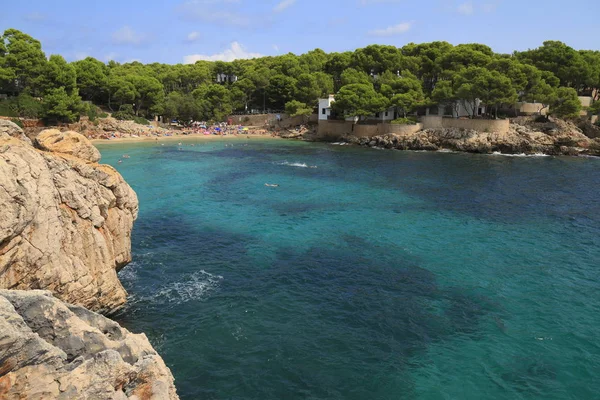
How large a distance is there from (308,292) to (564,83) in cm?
8553

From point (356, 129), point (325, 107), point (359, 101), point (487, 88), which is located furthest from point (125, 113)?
point (487, 88)

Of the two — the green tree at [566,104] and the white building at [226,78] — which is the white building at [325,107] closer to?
the green tree at [566,104]

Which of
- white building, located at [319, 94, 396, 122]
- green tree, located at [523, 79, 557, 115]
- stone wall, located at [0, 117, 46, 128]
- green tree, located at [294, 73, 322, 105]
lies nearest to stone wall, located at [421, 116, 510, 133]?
green tree, located at [523, 79, 557, 115]

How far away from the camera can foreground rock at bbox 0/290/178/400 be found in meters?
7.08

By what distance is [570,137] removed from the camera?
69.2 meters

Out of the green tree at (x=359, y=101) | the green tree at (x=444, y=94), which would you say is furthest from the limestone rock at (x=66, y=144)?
the green tree at (x=444, y=94)

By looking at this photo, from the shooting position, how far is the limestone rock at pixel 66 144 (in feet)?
58.8

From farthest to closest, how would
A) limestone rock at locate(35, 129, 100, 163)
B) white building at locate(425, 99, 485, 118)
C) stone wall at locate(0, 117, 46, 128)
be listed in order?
white building at locate(425, 99, 485, 118) → stone wall at locate(0, 117, 46, 128) → limestone rock at locate(35, 129, 100, 163)

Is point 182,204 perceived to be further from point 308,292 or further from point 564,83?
point 564,83

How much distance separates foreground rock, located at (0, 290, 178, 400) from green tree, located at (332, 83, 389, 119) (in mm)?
74523

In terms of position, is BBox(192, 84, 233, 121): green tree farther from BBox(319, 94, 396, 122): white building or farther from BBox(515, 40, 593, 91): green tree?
BBox(515, 40, 593, 91): green tree

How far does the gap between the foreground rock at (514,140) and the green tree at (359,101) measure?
7.68m

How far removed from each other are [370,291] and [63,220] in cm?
1318

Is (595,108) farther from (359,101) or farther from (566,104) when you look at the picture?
(359,101)
